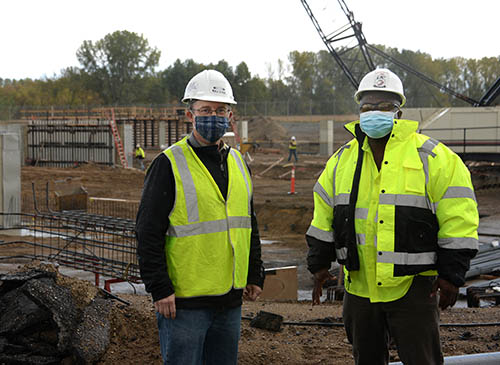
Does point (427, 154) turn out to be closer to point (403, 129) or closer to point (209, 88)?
point (403, 129)

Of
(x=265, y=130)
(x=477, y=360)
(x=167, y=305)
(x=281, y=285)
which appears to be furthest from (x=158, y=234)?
(x=265, y=130)

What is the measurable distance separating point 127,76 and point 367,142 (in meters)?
90.3

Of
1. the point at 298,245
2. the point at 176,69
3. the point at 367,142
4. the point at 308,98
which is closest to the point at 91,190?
the point at 298,245

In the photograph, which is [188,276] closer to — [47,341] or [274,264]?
[47,341]

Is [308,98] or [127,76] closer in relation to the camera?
[127,76]

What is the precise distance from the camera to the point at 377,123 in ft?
12.0

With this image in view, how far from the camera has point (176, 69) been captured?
8844 centimetres

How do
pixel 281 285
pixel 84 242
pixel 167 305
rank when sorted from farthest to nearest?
pixel 281 285, pixel 84 242, pixel 167 305

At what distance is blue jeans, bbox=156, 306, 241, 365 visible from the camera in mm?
3273

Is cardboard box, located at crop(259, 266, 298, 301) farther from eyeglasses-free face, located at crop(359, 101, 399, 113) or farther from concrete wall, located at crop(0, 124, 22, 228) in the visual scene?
concrete wall, located at crop(0, 124, 22, 228)

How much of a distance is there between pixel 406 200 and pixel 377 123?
1.70 feet

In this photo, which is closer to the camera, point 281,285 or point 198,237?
point 198,237

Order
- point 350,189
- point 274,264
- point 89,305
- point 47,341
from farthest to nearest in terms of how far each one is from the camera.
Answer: point 274,264 < point 89,305 < point 47,341 < point 350,189

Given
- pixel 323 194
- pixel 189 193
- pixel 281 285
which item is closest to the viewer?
pixel 189 193
